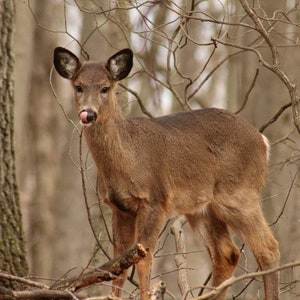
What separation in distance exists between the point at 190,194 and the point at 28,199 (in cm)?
1876

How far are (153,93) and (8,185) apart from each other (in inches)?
376

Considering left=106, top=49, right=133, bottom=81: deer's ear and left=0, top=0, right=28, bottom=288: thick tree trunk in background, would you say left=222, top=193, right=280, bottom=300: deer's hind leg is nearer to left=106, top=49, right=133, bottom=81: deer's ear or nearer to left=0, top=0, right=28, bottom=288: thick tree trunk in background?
left=106, top=49, right=133, bottom=81: deer's ear

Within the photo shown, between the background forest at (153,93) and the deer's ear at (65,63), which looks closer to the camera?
the deer's ear at (65,63)

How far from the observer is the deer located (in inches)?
381

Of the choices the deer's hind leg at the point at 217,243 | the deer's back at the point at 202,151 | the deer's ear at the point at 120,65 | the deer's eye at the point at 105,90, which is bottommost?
the deer's hind leg at the point at 217,243

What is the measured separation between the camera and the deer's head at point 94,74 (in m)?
9.55

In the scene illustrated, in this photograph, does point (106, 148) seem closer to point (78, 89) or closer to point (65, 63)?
point (78, 89)

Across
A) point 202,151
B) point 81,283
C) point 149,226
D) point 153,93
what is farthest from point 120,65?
point 153,93

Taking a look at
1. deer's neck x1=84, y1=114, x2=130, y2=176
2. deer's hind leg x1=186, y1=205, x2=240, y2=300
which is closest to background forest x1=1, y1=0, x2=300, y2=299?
deer's neck x1=84, y1=114, x2=130, y2=176

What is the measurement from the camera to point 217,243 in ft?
35.3

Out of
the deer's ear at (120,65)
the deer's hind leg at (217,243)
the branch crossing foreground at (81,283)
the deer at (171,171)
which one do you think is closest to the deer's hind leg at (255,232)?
the deer at (171,171)

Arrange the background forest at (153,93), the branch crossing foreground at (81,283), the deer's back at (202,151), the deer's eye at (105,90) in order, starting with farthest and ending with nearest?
the background forest at (153,93)
the deer's back at (202,151)
the deer's eye at (105,90)
the branch crossing foreground at (81,283)

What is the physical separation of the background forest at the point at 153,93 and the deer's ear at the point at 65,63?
0.20 metres

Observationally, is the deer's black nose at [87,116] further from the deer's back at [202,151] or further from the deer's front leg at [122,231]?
the deer's front leg at [122,231]
